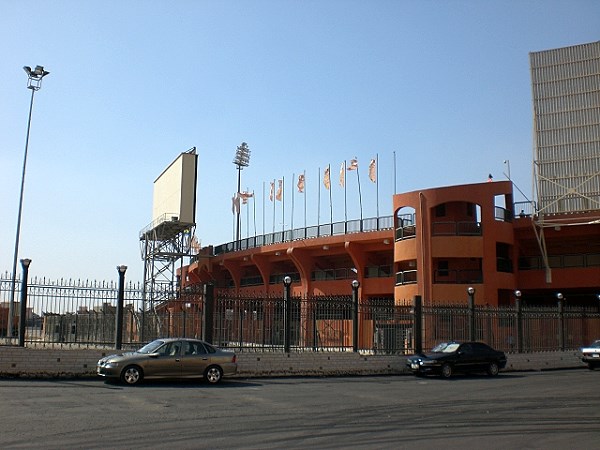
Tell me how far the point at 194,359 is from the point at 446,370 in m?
9.27

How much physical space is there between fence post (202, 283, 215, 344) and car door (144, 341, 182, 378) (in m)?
3.63

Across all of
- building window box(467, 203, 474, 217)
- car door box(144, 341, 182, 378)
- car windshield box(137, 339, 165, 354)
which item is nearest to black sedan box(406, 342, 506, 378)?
car door box(144, 341, 182, 378)

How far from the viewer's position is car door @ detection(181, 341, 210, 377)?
1941 centimetres

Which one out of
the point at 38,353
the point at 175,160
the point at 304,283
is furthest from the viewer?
the point at 175,160

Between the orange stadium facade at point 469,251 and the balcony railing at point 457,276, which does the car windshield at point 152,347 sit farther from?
the balcony railing at point 457,276

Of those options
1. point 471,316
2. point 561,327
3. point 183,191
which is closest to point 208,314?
point 471,316

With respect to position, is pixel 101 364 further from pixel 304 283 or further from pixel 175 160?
pixel 175 160

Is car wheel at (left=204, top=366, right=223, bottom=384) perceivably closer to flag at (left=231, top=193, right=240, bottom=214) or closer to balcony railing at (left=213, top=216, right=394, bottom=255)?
balcony railing at (left=213, top=216, right=394, bottom=255)

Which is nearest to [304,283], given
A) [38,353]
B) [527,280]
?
[527,280]

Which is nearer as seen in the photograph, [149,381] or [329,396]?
[329,396]

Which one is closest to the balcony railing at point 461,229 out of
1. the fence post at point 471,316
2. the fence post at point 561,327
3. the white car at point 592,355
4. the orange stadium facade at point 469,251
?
the orange stadium facade at point 469,251

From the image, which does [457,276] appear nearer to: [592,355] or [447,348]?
[592,355]

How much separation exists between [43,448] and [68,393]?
7.09 metres

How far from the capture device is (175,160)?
5681 centimetres
